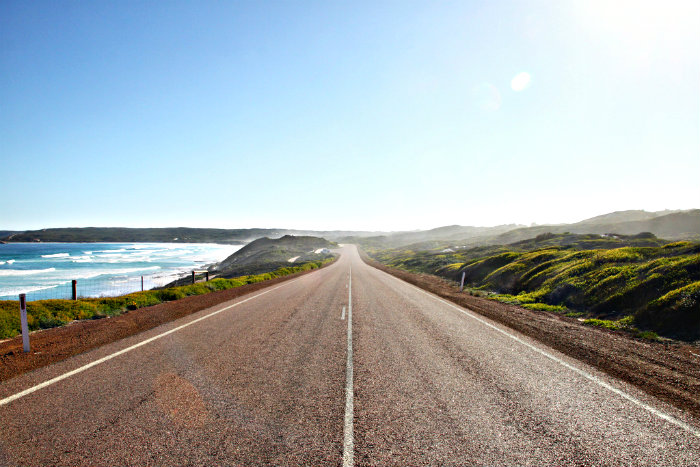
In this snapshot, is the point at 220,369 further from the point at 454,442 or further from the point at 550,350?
the point at 550,350

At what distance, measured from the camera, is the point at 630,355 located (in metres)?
7.32

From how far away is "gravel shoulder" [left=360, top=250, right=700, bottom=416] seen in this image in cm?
543

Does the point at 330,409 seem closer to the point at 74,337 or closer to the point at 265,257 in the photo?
the point at 74,337

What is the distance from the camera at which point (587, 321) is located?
11.2 m

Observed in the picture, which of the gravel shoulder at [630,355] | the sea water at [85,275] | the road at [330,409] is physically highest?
the road at [330,409]

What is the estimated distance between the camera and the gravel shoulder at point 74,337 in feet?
20.2

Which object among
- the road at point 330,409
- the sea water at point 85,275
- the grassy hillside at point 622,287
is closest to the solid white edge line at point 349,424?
the road at point 330,409

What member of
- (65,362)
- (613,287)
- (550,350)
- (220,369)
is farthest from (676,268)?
(65,362)

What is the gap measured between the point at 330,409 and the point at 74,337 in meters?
7.79

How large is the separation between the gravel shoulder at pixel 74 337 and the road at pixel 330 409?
562mm

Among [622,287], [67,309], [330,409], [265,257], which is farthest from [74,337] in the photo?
[265,257]

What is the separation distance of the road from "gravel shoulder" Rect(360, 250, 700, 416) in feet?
1.64

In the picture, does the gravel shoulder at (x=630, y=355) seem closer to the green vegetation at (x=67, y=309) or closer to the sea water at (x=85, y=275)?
the green vegetation at (x=67, y=309)

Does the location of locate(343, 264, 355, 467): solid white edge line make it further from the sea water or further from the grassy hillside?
the sea water
